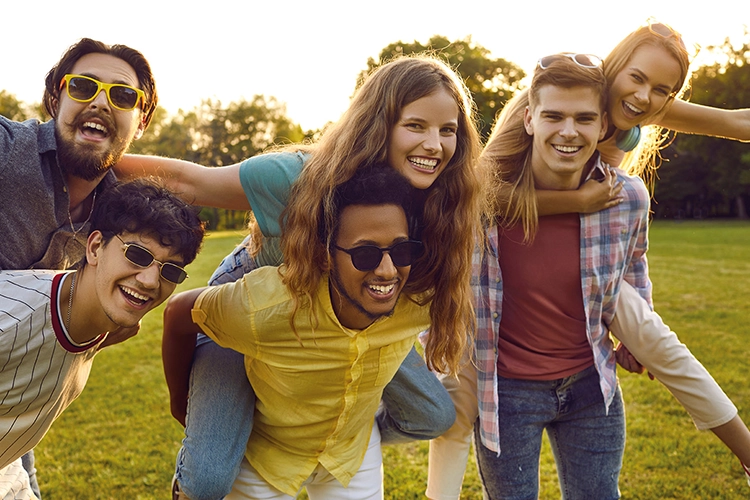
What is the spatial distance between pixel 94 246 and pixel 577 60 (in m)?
2.45

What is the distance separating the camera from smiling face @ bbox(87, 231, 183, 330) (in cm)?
267

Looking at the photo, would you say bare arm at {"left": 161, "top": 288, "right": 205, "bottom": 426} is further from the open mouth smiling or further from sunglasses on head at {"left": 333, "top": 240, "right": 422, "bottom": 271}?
the open mouth smiling

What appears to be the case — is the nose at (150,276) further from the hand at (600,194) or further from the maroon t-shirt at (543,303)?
the hand at (600,194)

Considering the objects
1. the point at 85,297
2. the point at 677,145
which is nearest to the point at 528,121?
the point at 85,297

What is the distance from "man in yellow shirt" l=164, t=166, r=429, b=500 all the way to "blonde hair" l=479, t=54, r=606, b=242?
0.64 metres

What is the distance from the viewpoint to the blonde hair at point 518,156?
3223mm

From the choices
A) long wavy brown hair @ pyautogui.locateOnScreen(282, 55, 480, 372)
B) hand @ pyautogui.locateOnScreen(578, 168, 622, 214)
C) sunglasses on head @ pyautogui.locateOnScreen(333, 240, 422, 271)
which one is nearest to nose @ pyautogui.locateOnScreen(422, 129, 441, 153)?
long wavy brown hair @ pyautogui.locateOnScreen(282, 55, 480, 372)

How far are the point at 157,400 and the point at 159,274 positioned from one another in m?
5.17

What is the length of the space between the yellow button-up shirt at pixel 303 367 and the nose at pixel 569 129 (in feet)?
3.61

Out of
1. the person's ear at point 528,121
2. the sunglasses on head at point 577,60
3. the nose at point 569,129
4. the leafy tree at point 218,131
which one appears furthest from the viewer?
the leafy tree at point 218,131

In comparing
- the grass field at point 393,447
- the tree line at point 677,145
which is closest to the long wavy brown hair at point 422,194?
the grass field at point 393,447

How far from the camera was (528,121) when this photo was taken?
3.41 metres

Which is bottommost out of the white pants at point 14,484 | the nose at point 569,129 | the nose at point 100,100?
the white pants at point 14,484

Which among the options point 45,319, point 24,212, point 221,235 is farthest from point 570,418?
point 221,235
